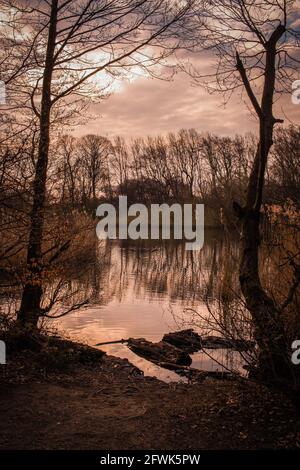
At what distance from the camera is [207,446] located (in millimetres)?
5609

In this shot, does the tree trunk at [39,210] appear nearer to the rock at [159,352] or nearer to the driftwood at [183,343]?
the rock at [159,352]

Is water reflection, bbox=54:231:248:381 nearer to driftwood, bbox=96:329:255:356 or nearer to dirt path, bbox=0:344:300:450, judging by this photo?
driftwood, bbox=96:329:255:356

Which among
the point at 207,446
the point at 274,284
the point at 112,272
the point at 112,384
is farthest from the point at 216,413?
the point at 112,272

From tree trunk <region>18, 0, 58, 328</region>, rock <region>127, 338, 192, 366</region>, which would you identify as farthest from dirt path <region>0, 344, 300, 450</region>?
rock <region>127, 338, 192, 366</region>

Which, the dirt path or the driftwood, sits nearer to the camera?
the dirt path

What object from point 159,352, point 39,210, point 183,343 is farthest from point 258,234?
point 183,343

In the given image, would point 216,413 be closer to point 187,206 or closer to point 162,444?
point 162,444

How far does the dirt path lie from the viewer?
18.7 feet

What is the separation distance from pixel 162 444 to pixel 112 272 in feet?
66.9

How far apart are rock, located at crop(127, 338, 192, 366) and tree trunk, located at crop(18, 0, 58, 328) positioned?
11.1ft

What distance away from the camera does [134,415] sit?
6.64m

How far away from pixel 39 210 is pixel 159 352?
5.48m

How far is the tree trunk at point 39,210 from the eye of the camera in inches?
336

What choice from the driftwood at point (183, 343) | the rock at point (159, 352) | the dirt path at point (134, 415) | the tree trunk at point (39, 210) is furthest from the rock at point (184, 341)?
the tree trunk at point (39, 210)
